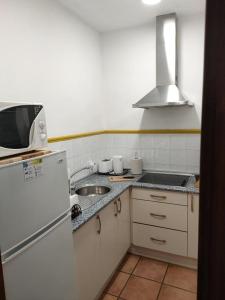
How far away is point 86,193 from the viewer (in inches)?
91.0

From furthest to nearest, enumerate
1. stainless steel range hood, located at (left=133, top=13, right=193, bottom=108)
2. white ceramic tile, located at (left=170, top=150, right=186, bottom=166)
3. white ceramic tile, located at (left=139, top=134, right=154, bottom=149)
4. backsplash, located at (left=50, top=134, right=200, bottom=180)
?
white ceramic tile, located at (left=139, top=134, right=154, bottom=149) → white ceramic tile, located at (left=170, top=150, right=186, bottom=166) → backsplash, located at (left=50, top=134, right=200, bottom=180) → stainless steel range hood, located at (left=133, top=13, right=193, bottom=108)

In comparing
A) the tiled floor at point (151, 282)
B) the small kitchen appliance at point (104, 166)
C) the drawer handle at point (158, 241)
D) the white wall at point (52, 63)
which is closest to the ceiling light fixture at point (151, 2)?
the white wall at point (52, 63)

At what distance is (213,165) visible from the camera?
47 cm

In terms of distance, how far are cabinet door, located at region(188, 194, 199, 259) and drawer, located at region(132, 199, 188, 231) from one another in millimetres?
47

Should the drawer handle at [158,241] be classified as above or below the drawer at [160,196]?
below

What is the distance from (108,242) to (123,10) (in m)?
2.25

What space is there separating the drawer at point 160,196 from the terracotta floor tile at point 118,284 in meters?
0.77

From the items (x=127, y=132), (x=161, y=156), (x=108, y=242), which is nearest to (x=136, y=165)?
(x=161, y=156)

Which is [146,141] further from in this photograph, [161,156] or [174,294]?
[174,294]

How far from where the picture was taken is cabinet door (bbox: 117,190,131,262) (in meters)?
2.13

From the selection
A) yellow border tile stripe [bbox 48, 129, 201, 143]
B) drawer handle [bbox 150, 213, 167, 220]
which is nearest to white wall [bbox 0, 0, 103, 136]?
yellow border tile stripe [bbox 48, 129, 201, 143]

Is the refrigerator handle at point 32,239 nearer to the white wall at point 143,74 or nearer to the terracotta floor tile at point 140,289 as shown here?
the terracotta floor tile at point 140,289

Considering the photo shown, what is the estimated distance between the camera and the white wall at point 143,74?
238cm

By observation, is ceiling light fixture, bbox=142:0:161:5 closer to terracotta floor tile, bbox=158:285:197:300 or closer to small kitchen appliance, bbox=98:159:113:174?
small kitchen appliance, bbox=98:159:113:174
